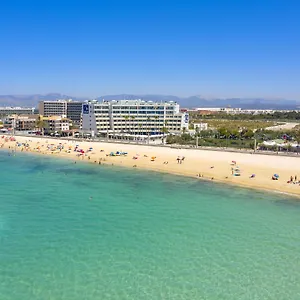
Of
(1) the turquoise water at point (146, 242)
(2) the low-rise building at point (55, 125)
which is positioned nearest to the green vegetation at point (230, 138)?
(1) the turquoise water at point (146, 242)

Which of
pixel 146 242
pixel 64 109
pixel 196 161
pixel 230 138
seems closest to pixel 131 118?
pixel 230 138

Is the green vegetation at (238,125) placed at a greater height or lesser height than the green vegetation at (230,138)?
greater

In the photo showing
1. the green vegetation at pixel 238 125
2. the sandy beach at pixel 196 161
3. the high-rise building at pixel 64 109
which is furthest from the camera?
the high-rise building at pixel 64 109

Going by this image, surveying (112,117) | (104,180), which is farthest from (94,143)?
(104,180)

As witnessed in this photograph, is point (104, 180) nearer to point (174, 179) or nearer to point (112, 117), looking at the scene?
point (174, 179)

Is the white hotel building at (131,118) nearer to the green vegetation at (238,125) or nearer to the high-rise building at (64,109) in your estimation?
the green vegetation at (238,125)
